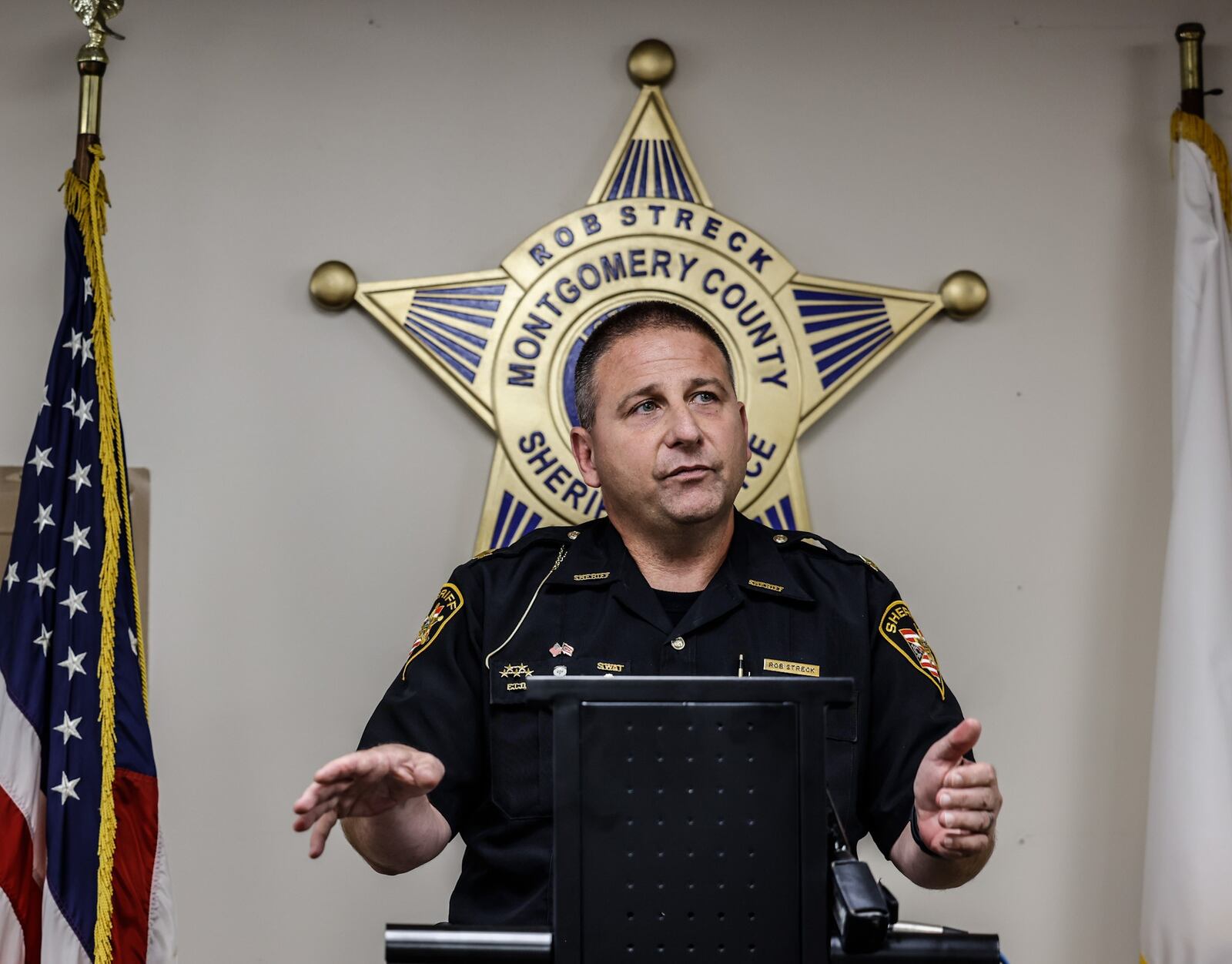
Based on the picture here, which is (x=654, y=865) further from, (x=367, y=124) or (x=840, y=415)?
(x=367, y=124)

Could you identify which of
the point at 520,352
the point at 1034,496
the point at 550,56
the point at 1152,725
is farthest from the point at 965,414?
the point at 550,56

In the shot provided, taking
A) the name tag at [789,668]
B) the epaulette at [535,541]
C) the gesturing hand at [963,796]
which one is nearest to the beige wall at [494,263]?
the epaulette at [535,541]

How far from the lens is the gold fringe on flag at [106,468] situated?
2.01 m

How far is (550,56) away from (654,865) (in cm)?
182

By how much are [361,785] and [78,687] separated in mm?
992

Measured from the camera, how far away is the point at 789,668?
1.83m

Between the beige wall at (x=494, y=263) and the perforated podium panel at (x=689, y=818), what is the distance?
1.39 metres

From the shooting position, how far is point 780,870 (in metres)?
1.04

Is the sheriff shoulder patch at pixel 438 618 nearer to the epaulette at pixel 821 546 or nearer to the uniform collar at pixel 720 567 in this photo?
the uniform collar at pixel 720 567

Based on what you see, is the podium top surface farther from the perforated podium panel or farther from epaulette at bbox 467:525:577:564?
epaulette at bbox 467:525:577:564

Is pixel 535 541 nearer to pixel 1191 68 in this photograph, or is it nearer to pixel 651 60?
pixel 651 60

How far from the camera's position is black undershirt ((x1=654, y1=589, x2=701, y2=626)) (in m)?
1.89

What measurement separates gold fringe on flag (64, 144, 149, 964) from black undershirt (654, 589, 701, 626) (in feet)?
2.89

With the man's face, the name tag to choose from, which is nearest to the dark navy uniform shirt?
the name tag
